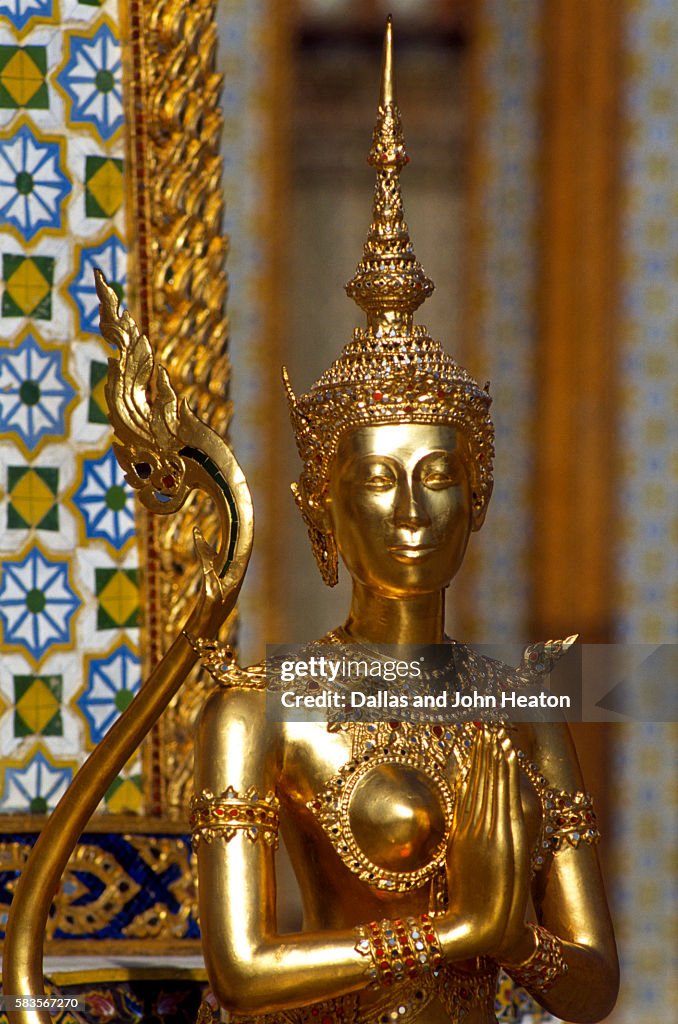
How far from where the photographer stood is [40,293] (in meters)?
2.91

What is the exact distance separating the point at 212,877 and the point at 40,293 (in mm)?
1030

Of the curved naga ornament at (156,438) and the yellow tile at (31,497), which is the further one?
the yellow tile at (31,497)

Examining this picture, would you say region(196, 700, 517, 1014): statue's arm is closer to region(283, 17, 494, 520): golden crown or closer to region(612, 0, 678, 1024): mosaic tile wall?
region(283, 17, 494, 520): golden crown

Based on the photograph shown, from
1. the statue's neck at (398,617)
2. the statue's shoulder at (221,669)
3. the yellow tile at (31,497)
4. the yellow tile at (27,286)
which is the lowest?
the statue's shoulder at (221,669)

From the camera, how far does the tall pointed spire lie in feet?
8.14

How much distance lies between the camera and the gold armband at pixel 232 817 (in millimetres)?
2342

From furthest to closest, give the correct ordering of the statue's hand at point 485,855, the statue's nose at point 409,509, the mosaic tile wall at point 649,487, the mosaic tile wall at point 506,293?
the mosaic tile wall at point 506,293
the mosaic tile wall at point 649,487
the statue's nose at point 409,509
the statue's hand at point 485,855

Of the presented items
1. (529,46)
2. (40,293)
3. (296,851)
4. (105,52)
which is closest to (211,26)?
(105,52)

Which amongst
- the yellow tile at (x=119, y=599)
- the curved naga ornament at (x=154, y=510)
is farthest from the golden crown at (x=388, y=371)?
the yellow tile at (x=119, y=599)

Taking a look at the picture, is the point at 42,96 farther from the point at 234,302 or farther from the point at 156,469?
the point at 234,302

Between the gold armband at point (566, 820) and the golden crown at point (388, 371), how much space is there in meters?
0.41

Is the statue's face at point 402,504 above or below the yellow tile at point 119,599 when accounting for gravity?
above

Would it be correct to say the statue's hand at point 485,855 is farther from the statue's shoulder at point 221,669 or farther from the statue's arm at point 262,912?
the statue's shoulder at point 221,669

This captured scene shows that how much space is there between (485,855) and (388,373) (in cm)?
63
